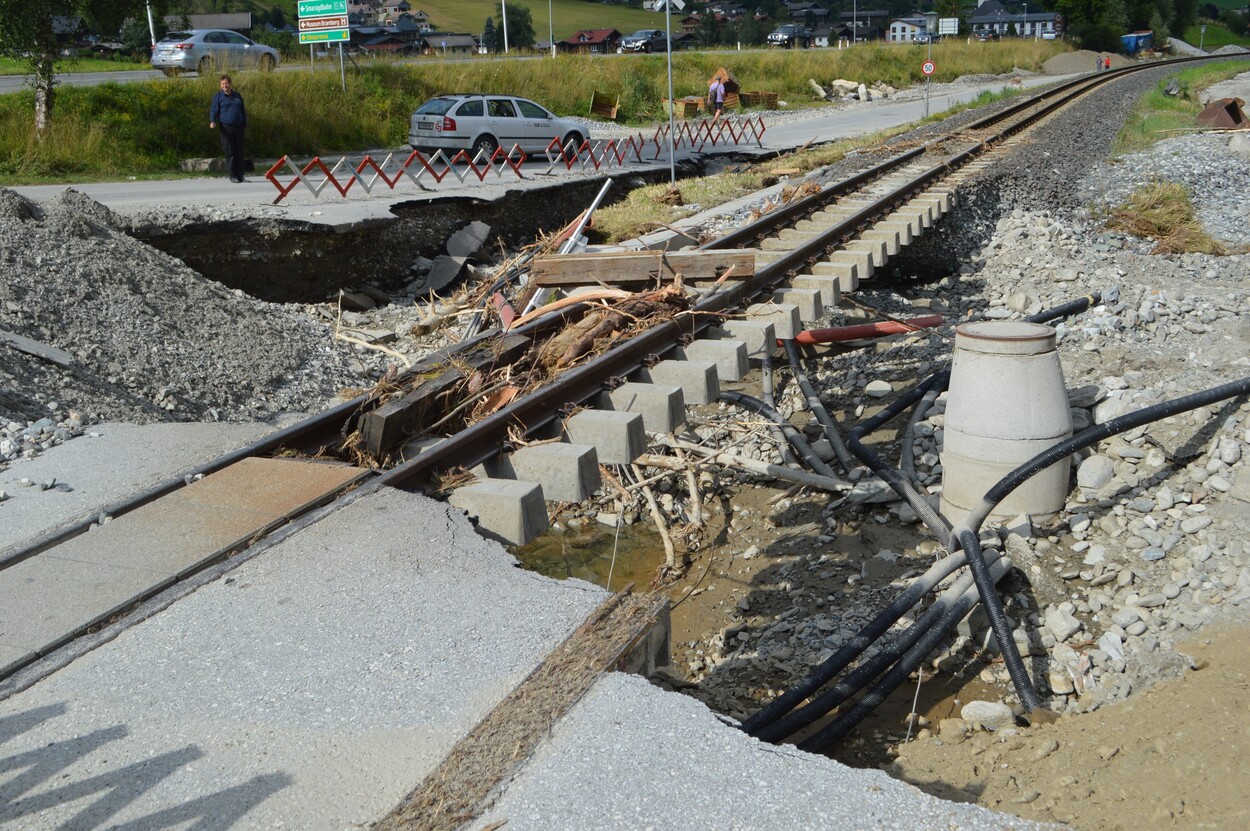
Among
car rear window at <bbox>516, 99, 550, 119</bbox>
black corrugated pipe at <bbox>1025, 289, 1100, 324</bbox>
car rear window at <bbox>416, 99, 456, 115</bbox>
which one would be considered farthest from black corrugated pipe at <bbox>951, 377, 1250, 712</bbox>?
car rear window at <bbox>516, 99, 550, 119</bbox>

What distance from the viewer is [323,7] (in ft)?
83.8

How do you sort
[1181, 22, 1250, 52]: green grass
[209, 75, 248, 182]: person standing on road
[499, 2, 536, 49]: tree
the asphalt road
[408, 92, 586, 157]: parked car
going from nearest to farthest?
the asphalt road
[209, 75, 248, 182]: person standing on road
[408, 92, 586, 157]: parked car
[499, 2, 536, 49]: tree
[1181, 22, 1250, 52]: green grass

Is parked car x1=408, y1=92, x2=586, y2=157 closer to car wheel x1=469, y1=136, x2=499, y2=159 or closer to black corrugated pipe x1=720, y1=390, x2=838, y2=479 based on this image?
car wheel x1=469, y1=136, x2=499, y2=159

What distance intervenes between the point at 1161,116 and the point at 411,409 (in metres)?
27.6

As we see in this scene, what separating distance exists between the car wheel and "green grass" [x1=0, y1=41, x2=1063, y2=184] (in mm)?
4801

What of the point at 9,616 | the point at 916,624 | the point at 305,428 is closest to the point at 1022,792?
the point at 916,624

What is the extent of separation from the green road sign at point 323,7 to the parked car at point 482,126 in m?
4.36

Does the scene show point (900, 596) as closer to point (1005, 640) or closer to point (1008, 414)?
point (1005, 640)

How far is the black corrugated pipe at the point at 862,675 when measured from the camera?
4980 millimetres

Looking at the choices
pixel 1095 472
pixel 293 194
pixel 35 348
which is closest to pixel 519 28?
pixel 293 194

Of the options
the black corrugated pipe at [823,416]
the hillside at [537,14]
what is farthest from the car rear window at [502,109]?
the hillside at [537,14]

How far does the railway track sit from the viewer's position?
4023 millimetres

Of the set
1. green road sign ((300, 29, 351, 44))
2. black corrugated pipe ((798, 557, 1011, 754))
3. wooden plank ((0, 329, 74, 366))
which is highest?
green road sign ((300, 29, 351, 44))

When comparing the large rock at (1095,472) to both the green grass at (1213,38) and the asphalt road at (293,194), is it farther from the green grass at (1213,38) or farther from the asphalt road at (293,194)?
the green grass at (1213,38)
